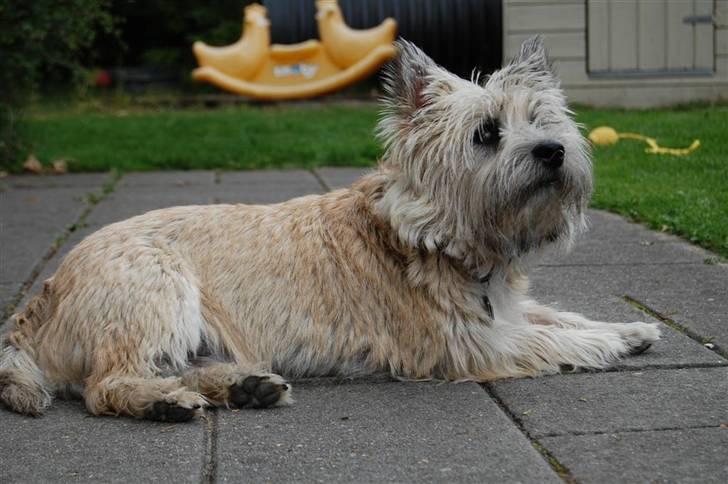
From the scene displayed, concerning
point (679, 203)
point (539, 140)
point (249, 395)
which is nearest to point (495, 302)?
point (539, 140)

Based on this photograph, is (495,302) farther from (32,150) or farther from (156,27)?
(156,27)

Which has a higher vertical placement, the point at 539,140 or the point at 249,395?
the point at 539,140

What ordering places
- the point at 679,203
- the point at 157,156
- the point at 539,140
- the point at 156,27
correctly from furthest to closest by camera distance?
the point at 156,27 → the point at 157,156 → the point at 679,203 → the point at 539,140

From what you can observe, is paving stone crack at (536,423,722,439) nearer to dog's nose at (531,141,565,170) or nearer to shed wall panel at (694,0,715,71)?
dog's nose at (531,141,565,170)

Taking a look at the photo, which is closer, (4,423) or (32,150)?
(4,423)

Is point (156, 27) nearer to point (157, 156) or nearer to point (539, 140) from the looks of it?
point (157, 156)

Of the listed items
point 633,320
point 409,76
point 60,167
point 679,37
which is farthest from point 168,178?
point 679,37

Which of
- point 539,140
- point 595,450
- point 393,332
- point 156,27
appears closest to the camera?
point 595,450

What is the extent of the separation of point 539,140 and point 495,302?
2.62 feet

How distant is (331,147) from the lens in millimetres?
12383

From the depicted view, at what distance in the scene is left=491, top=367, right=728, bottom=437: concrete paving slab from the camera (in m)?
3.71

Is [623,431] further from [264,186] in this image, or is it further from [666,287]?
[264,186]

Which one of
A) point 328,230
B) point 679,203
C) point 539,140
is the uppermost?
point 539,140

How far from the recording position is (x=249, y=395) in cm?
410
